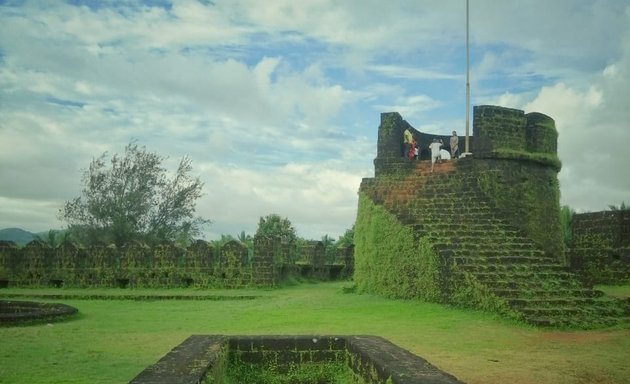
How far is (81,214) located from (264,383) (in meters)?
28.8

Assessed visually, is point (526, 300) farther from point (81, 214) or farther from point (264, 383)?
point (81, 214)

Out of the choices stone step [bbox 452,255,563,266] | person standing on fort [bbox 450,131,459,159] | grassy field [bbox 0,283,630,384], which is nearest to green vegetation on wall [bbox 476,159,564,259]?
person standing on fort [bbox 450,131,459,159]

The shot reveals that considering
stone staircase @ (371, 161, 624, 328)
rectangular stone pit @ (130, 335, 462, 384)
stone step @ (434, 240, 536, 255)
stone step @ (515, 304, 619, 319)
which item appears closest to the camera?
rectangular stone pit @ (130, 335, 462, 384)

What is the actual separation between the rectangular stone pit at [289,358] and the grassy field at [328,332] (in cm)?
98

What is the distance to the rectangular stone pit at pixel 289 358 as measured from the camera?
4.93 m

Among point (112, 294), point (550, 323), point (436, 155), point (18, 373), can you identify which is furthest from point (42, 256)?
point (550, 323)

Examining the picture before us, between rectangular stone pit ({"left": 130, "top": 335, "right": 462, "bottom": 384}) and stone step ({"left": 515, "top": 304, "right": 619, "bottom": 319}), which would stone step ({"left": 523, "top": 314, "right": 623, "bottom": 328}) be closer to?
stone step ({"left": 515, "top": 304, "right": 619, "bottom": 319})

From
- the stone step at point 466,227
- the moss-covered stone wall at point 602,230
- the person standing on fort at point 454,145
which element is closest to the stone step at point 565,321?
the stone step at point 466,227

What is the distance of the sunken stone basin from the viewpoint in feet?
37.3

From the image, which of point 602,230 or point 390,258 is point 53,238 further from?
point 602,230

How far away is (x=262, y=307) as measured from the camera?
14.3 m

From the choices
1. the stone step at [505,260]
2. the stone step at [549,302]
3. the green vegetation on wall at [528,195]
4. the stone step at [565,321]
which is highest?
the green vegetation on wall at [528,195]

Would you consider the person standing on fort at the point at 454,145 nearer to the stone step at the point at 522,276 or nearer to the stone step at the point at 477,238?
the stone step at the point at 477,238

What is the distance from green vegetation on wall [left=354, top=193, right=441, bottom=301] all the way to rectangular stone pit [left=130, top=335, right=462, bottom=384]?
658 centimetres
